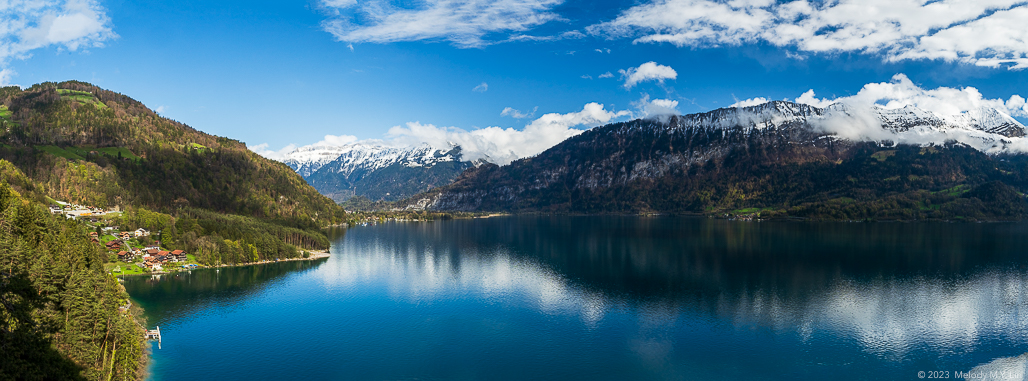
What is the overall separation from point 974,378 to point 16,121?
282657 mm

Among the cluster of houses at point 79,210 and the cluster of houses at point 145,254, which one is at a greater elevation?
the cluster of houses at point 79,210

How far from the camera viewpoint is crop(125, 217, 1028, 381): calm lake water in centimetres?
5253

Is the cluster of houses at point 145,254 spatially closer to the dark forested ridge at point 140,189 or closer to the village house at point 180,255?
the village house at point 180,255

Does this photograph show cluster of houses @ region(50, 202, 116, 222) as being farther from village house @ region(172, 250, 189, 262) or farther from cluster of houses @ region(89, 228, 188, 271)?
village house @ region(172, 250, 189, 262)

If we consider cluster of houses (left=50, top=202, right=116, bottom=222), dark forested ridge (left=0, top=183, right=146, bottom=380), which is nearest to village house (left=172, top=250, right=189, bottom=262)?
cluster of houses (left=50, top=202, right=116, bottom=222)

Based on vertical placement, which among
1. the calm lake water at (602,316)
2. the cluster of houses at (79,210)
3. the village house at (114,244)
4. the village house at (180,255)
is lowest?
the calm lake water at (602,316)

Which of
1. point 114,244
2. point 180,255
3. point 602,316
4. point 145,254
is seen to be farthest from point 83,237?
point 602,316

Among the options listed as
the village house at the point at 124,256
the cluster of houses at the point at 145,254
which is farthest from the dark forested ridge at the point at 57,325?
the village house at the point at 124,256

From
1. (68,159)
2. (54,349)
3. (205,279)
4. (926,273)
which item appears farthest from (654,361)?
(68,159)

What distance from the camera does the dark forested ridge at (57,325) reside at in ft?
125

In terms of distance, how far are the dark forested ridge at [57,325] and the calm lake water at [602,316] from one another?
4.81 meters

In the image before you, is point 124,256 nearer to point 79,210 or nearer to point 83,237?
point 83,237

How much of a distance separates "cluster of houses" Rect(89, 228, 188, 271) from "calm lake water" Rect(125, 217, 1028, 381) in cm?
940

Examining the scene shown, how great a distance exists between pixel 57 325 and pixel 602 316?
58739 mm
